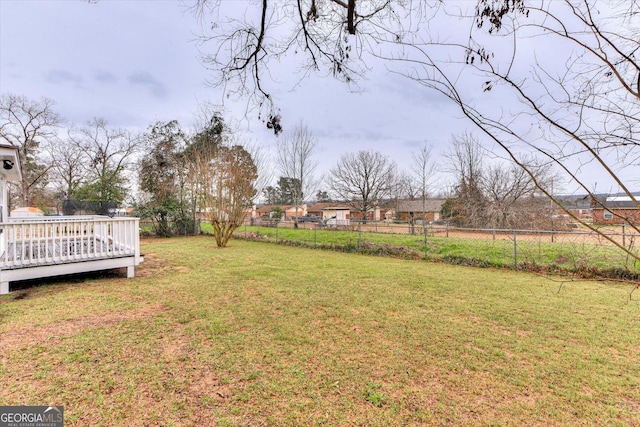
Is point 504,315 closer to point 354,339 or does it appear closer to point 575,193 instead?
point 354,339

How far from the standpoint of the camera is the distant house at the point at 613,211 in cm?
98

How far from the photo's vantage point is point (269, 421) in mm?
1892

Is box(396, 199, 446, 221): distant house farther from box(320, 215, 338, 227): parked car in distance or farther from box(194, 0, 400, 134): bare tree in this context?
box(194, 0, 400, 134): bare tree

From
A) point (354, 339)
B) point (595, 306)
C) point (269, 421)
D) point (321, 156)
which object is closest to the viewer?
point (269, 421)

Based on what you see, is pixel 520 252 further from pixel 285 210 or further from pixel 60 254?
pixel 285 210

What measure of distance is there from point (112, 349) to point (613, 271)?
9728 mm

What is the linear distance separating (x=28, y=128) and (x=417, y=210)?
37279 millimetres

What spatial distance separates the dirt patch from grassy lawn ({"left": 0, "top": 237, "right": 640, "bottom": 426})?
0.03 m

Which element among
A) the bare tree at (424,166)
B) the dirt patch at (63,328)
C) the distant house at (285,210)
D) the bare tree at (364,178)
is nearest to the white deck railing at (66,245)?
the dirt patch at (63,328)

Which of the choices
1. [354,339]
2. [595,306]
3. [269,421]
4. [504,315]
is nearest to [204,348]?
[269,421]

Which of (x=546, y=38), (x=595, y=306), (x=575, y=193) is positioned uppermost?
(x=546, y=38)

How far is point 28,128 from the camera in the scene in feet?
59.2

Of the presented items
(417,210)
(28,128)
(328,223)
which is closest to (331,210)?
(417,210)

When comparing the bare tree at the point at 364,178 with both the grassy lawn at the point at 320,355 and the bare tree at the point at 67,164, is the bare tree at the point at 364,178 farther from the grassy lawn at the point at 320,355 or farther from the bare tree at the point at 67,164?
the grassy lawn at the point at 320,355
